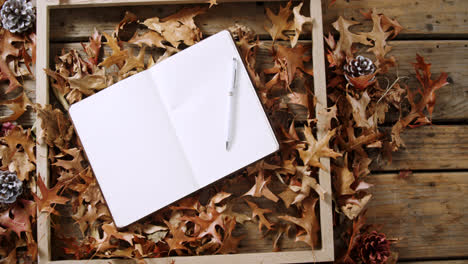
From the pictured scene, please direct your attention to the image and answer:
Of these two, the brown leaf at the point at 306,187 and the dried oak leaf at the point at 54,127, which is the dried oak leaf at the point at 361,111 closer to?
the brown leaf at the point at 306,187

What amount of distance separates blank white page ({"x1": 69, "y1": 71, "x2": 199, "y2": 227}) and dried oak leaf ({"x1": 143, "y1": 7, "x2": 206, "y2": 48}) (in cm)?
12

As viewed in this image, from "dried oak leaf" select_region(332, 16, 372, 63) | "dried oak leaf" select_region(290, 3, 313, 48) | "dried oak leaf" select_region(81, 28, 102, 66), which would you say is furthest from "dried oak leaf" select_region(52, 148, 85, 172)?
"dried oak leaf" select_region(332, 16, 372, 63)

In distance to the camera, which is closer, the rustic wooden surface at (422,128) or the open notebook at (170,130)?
the open notebook at (170,130)

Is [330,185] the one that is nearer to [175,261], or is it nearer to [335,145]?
[335,145]

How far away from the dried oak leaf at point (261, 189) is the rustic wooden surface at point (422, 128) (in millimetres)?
147

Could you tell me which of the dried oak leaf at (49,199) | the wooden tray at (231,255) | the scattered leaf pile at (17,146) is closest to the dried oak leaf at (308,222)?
the wooden tray at (231,255)

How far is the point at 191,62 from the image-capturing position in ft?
2.69

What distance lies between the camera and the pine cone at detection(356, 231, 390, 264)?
834mm

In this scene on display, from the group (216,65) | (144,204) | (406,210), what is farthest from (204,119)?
(406,210)

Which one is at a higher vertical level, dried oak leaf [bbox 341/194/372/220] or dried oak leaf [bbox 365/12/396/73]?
dried oak leaf [bbox 365/12/396/73]

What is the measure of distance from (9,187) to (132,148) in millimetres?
323

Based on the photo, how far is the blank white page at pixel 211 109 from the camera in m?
0.80

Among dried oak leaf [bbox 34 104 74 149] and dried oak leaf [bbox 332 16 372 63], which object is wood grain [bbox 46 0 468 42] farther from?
dried oak leaf [bbox 34 104 74 149]

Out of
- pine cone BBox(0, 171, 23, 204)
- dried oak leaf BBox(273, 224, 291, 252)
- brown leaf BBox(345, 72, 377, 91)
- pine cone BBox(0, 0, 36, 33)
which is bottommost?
dried oak leaf BBox(273, 224, 291, 252)
